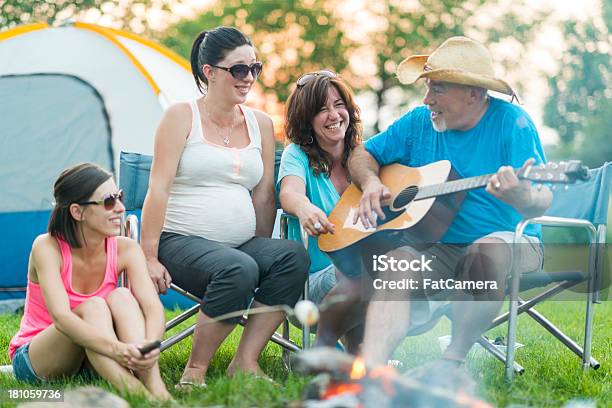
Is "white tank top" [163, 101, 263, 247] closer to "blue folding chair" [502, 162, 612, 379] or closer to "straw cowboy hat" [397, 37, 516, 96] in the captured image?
"straw cowboy hat" [397, 37, 516, 96]

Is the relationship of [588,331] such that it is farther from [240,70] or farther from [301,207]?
[240,70]

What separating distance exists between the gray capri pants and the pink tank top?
0.66 ft

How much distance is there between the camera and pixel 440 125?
297 cm

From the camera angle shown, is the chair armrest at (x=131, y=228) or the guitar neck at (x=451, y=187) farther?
the chair armrest at (x=131, y=228)

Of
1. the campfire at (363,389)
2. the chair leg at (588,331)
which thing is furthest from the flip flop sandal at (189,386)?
the chair leg at (588,331)

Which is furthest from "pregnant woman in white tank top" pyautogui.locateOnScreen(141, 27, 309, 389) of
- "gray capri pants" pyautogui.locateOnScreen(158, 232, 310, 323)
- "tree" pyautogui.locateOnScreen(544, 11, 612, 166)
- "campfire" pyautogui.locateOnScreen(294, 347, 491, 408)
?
"tree" pyautogui.locateOnScreen(544, 11, 612, 166)

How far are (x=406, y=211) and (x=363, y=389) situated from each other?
1.13 meters

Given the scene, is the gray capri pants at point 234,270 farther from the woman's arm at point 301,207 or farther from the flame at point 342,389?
the flame at point 342,389

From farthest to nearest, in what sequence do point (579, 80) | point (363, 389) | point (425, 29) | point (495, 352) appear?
1. point (579, 80)
2. point (425, 29)
3. point (495, 352)
4. point (363, 389)

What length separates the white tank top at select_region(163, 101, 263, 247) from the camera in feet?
9.68

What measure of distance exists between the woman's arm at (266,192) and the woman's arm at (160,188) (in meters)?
0.32

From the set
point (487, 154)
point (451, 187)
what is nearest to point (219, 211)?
point (451, 187)

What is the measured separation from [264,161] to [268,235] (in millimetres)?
268

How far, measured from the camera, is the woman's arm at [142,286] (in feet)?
8.67
